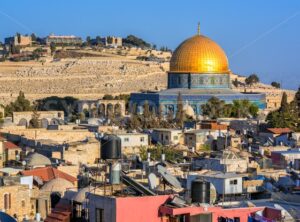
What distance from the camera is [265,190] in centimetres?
1558

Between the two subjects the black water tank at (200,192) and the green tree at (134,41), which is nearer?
the black water tank at (200,192)

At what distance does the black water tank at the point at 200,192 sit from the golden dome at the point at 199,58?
130ft

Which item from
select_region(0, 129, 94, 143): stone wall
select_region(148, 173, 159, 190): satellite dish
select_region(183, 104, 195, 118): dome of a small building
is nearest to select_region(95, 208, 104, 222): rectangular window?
select_region(148, 173, 159, 190): satellite dish

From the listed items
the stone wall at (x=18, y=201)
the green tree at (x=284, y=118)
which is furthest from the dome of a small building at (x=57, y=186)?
the green tree at (x=284, y=118)

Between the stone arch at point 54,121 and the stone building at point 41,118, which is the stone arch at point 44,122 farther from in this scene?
the stone arch at point 54,121

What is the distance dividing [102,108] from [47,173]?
3256 cm

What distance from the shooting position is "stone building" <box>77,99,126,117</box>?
50203mm

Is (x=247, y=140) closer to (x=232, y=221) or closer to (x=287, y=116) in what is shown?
(x=287, y=116)

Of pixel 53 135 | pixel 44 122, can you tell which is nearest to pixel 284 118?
pixel 44 122

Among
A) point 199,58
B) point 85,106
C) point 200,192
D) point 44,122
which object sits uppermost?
point 199,58

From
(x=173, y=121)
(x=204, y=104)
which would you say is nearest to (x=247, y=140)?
(x=173, y=121)

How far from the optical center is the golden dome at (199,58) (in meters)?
49.9

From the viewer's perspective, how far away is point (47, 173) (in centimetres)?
1962

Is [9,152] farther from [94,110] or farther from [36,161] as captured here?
[94,110]
